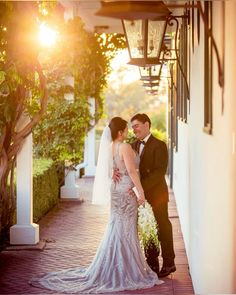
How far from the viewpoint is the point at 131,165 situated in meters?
8.01

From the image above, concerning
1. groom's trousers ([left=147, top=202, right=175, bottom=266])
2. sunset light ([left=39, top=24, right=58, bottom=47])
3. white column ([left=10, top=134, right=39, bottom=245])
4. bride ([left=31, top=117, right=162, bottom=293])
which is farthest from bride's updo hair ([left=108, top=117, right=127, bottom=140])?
white column ([left=10, top=134, right=39, bottom=245])

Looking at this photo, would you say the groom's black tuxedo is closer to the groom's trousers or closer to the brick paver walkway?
Answer: the groom's trousers

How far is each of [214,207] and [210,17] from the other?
1444 mm

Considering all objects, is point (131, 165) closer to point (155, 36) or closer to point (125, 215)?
point (125, 215)

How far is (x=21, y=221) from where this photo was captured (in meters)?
10.5

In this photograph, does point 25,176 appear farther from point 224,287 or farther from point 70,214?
point 224,287

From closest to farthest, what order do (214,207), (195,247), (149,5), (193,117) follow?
1. (149,5)
2. (214,207)
3. (195,247)
4. (193,117)

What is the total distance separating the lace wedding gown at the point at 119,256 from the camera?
7953 mm

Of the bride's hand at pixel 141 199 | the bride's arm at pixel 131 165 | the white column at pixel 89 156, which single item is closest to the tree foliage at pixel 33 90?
the bride's arm at pixel 131 165

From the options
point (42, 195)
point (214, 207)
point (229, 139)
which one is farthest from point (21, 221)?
point (229, 139)

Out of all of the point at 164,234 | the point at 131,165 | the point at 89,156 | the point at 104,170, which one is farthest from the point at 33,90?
the point at 89,156

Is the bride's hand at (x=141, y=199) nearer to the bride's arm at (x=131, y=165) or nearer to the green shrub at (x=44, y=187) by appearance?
the bride's arm at (x=131, y=165)

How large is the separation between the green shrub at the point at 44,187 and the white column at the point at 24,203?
5.01ft

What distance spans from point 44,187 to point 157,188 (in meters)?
5.46
